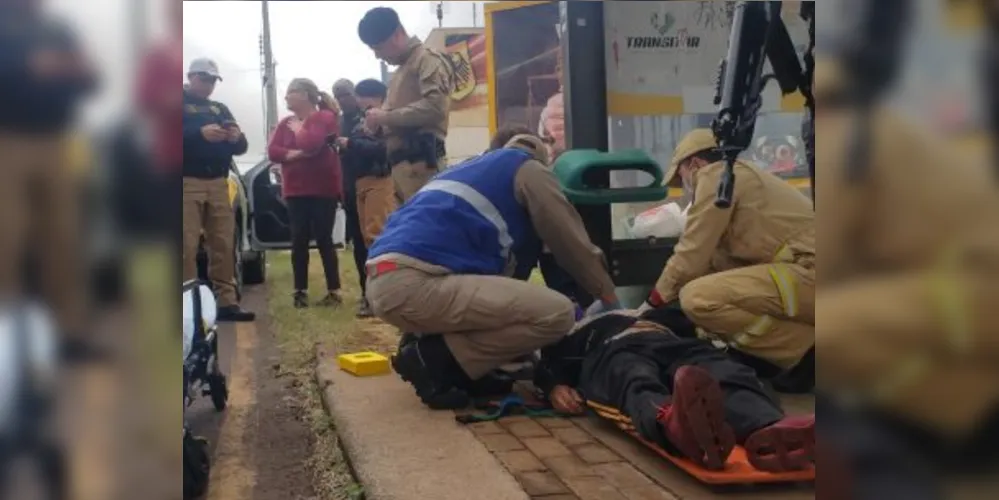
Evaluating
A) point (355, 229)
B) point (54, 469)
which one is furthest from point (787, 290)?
point (355, 229)

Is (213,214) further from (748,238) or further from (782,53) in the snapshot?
(782,53)

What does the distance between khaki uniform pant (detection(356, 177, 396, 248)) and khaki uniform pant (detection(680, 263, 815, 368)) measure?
10.0 feet

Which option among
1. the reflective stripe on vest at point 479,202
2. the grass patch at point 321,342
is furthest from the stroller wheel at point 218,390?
the reflective stripe on vest at point 479,202

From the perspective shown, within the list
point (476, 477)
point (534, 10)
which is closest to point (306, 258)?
point (534, 10)

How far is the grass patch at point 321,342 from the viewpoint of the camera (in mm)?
3221

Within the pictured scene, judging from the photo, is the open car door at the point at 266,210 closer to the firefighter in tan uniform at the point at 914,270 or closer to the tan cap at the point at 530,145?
the tan cap at the point at 530,145

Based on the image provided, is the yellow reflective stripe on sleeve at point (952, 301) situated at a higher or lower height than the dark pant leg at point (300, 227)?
higher

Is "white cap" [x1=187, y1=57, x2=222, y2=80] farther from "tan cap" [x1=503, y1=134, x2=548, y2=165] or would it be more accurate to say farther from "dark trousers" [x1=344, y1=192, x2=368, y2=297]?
"dark trousers" [x1=344, y1=192, x2=368, y2=297]

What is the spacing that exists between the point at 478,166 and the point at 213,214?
2.67m

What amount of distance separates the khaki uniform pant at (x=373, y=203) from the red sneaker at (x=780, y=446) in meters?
4.09

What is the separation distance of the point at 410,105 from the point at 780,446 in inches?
130

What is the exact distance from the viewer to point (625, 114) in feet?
17.2

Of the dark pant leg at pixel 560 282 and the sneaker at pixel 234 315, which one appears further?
the sneaker at pixel 234 315

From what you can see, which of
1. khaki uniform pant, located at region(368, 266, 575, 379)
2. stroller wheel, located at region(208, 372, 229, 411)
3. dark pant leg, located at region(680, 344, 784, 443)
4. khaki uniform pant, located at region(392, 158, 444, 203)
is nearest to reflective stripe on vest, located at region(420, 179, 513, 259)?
khaki uniform pant, located at region(368, 266, 575, 379)
